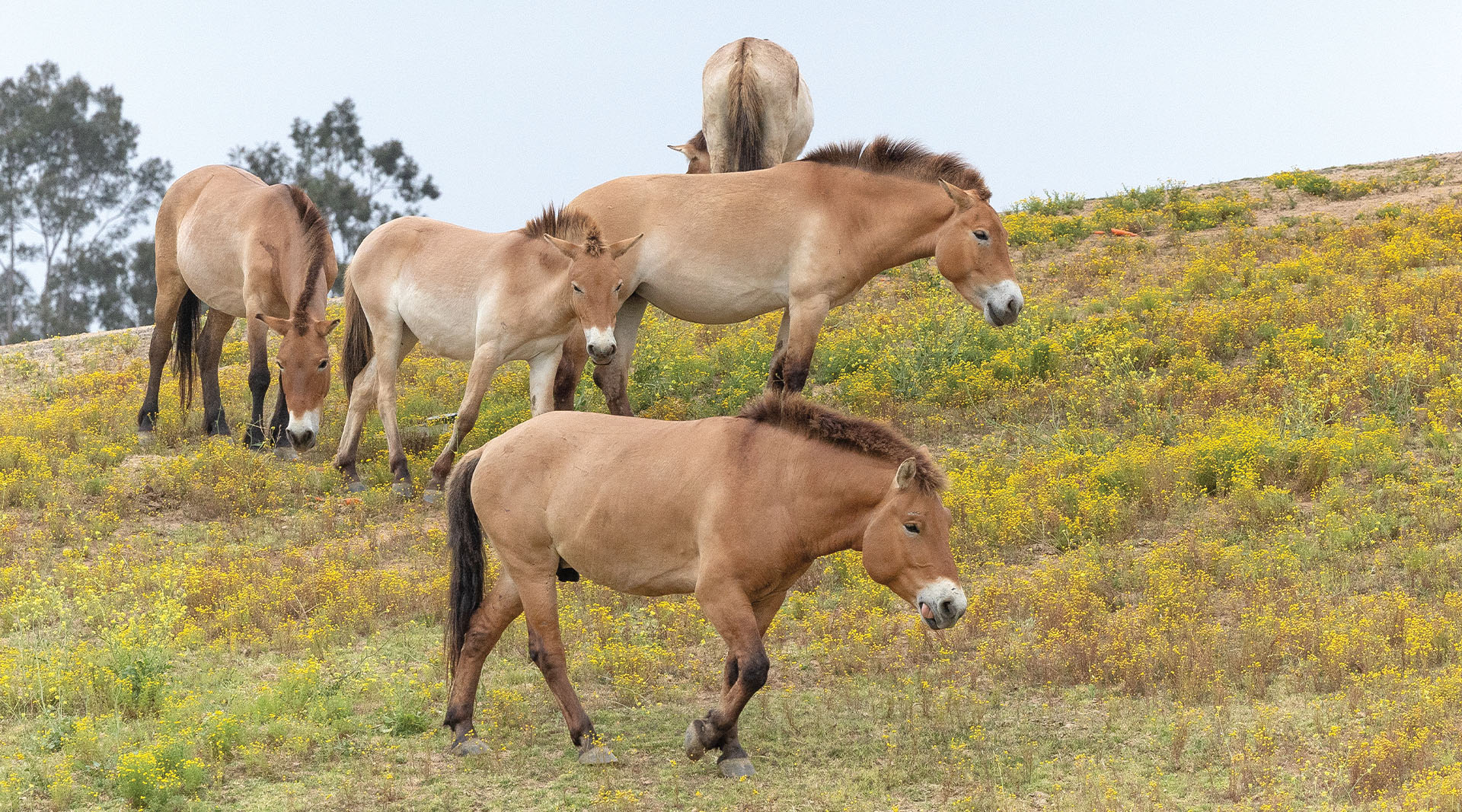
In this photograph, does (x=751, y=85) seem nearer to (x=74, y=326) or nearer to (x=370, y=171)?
(x=370, y=171)

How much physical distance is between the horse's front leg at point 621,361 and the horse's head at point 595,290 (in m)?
0.88

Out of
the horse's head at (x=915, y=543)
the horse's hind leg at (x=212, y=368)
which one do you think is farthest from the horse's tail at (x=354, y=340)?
the horse's head at (x=915, y=543)

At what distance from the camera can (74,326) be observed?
144 feet

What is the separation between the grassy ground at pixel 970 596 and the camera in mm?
6551

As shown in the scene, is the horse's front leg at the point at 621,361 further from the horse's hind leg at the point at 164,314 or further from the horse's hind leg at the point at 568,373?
the horse's hind leg at the point at 164,314

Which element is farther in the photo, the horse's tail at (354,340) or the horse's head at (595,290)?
the horse's tail at (354,340)

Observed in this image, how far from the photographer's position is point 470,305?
11.4 metres

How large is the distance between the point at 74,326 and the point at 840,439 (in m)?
43.5

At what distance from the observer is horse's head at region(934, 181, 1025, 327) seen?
33.8 feet

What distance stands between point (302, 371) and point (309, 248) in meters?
1.54

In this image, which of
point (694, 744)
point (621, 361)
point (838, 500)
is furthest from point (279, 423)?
point (838, 500)

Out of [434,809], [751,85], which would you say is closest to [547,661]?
[434,809]

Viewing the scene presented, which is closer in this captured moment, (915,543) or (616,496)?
(915,543)

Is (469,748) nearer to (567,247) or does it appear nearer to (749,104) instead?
(567,247)
